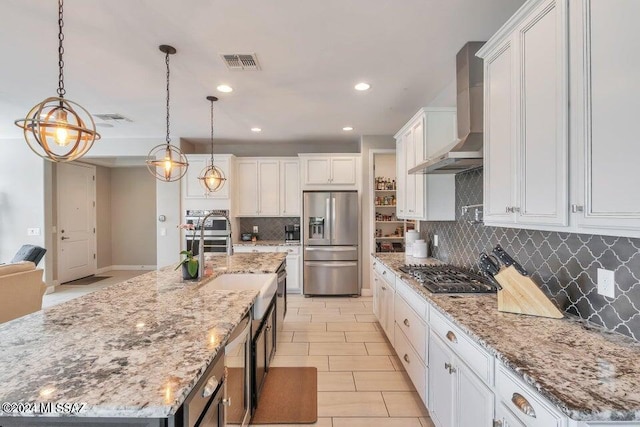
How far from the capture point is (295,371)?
292cm

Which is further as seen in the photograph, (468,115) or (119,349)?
(468,115)

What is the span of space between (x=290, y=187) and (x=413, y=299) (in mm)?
3906

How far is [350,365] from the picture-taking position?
3.04m

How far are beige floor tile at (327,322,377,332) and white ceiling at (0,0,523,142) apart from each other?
2.82 m

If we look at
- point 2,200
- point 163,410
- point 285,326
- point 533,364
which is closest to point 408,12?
point 533,364

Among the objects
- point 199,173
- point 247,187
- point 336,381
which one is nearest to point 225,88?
point 199,173

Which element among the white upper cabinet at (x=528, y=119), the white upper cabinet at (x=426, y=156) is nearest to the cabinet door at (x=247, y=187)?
the white upper cabinet at (x=426, y=156)

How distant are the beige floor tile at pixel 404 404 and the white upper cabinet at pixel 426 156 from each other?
1583mm

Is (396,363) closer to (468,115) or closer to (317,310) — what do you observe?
(317,310)

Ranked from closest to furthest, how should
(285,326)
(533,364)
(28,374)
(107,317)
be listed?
(28,374) < (533,364) < (107,317) < (285,326)

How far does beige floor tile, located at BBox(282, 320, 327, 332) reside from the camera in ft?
13.1

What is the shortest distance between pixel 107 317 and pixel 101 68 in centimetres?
258

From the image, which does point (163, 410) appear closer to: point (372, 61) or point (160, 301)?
point (160, 301)

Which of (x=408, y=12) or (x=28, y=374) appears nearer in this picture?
(x=28, y=374)
